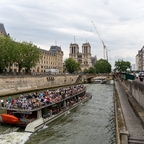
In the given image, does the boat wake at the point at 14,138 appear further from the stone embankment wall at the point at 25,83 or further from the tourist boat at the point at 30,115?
the stone embankment wall at the point at 25,83

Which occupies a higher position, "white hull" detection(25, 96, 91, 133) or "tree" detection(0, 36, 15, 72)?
"tree" detection(0, 36, 15, 72)

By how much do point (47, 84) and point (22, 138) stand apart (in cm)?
5353

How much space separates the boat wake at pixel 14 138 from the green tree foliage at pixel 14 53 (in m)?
37.5

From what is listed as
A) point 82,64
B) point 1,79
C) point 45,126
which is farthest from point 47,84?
point 82,64

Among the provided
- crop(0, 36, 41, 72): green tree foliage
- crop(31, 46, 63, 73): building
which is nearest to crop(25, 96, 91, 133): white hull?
crop(0, 36, 41, 72): green tree foliage

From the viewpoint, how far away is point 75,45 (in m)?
193

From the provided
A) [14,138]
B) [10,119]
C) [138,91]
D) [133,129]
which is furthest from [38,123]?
[138,91]

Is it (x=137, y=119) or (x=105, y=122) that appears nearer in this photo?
(x=137, y=119)

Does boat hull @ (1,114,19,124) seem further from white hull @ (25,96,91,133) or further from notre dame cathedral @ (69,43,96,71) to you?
notre dame cathedral @ (69,43,96,71)

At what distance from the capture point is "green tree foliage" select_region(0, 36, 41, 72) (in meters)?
53.5

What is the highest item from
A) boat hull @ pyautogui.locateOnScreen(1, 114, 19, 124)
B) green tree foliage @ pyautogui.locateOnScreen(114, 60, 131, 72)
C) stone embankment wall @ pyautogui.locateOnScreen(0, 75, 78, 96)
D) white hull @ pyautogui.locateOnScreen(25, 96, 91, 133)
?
green tree foliage @ pyautogui.locateOnScreen(114, 60, 131, 72)

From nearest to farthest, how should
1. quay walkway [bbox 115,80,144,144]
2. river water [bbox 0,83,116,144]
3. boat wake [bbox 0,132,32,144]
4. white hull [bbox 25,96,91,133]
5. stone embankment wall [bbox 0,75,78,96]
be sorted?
quay walkway [bbox 115,80,144,144]
boat wake [bbox 0,132,32,144]
river water [bbox 0,83,116,144]
white hull [bbox 25,96,91,133]
stone embankment wall [bbox 0,75,78,96]

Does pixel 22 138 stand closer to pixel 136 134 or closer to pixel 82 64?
pixel 136 134

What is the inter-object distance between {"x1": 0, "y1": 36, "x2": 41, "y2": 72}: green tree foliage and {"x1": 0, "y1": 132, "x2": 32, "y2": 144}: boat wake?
1476 inches
